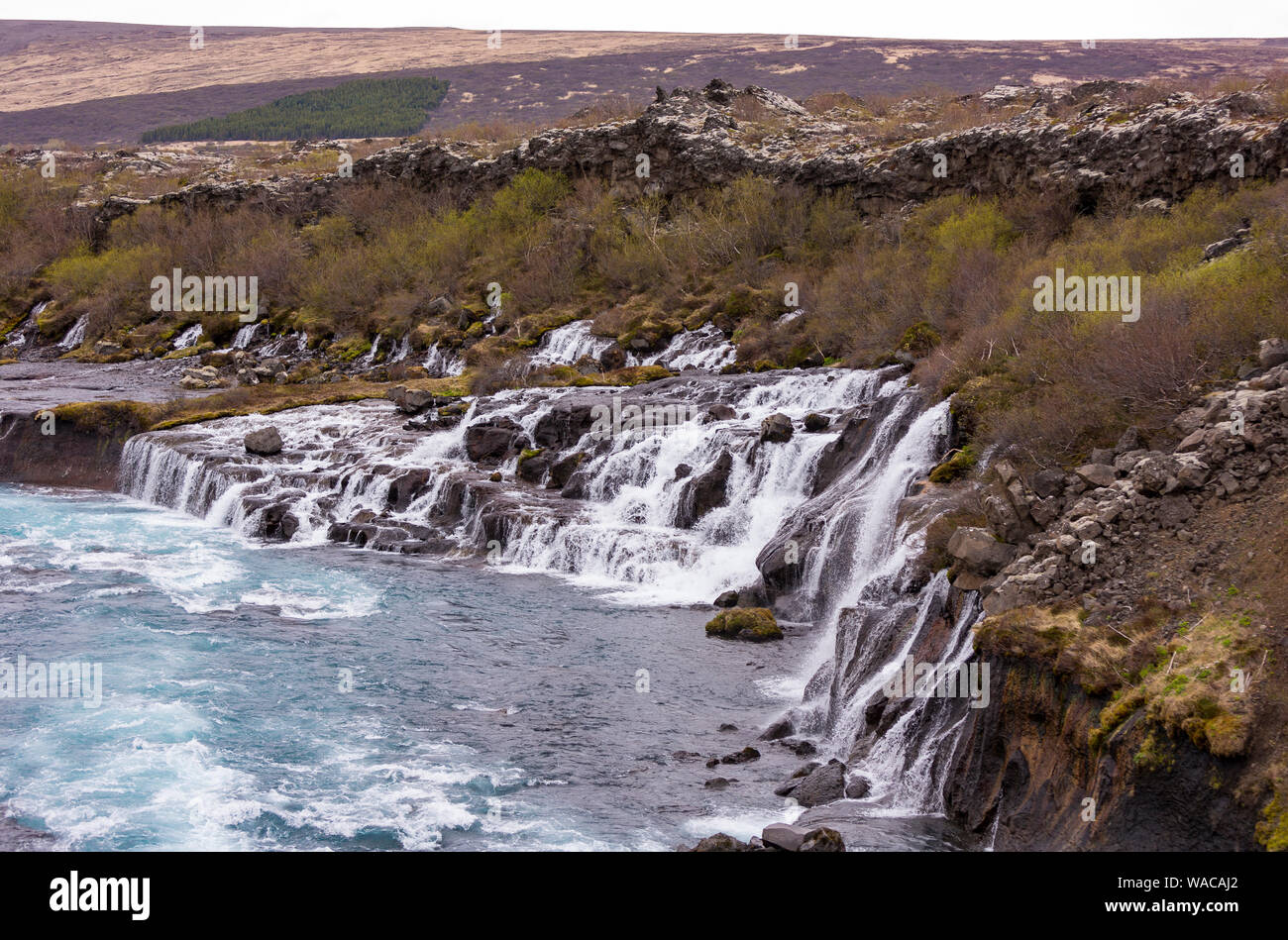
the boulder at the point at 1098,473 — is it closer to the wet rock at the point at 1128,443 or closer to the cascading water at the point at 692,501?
the wet rock at the point at 1128,443

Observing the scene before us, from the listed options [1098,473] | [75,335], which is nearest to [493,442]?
[1098,473]

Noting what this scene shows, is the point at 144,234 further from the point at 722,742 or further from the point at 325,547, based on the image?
the point at 722,742

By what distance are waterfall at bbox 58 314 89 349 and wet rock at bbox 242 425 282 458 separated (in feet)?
85.6

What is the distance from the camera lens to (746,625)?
793 inches

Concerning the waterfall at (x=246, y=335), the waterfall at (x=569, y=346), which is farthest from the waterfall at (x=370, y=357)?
the waterfall at (x=569, y=346)

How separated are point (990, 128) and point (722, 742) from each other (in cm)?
2736

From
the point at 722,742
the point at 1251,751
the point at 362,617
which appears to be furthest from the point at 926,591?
the point at 362,617

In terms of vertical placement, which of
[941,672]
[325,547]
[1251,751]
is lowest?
[325,547]

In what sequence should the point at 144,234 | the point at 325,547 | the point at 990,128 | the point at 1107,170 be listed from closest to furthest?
1. the point at 325,547
2. the point at 1107,170
3. the point at 990,128
4. the point at 144,234

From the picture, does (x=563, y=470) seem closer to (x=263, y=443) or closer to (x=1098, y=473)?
(x=263, y=443)

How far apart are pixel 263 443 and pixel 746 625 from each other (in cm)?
1710

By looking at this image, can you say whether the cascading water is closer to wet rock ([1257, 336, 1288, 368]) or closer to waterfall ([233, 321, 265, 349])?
wet rock ([1257, 336, 1288, 368])

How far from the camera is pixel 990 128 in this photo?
36500mm

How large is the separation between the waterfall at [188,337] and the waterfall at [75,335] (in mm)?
5629
